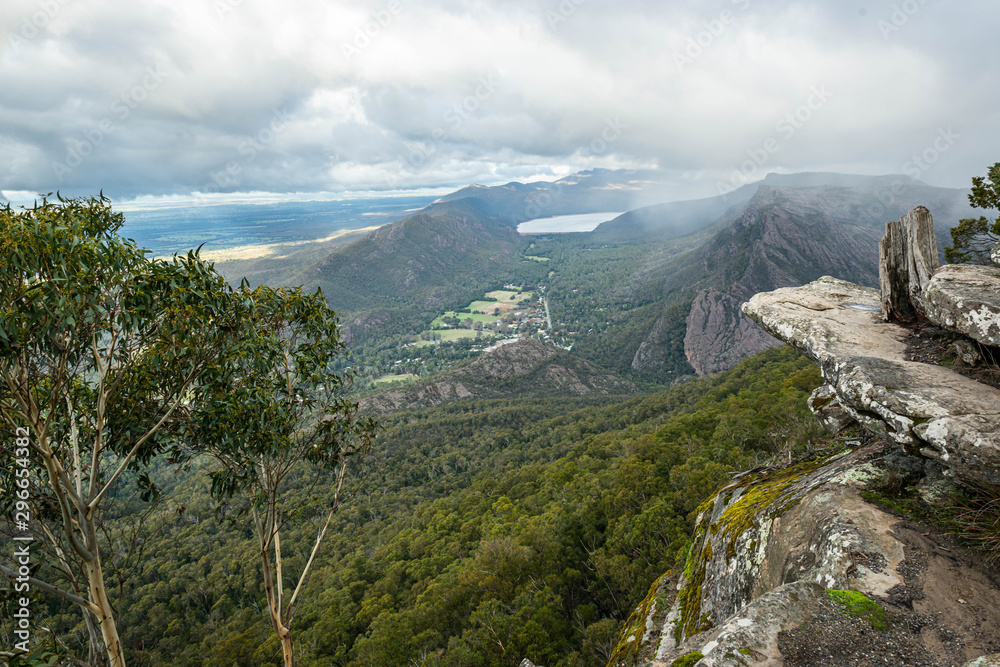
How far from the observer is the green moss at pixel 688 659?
534 centimetres

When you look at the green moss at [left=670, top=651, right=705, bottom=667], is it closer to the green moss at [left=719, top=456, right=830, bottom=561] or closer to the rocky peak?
the green moss at [left=719, top=456, right=830, bottom=561]

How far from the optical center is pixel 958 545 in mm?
6512

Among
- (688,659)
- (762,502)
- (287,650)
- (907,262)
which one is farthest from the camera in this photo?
(907,262)

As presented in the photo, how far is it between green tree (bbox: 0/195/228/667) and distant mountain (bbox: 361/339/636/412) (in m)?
120

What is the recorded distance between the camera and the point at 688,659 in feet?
17.8

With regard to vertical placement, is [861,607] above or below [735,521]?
above

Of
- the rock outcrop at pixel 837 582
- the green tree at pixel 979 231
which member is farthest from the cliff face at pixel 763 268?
the rock outcrop at pixel 837 582

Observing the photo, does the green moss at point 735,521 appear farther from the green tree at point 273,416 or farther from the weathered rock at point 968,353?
the green tree at point 273,416

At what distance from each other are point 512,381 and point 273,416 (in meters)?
141

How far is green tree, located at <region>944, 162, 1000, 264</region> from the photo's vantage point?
17469mm

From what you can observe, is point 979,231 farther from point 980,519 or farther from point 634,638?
point 634,638

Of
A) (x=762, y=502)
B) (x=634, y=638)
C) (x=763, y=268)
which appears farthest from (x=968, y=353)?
(x=763, y=268)

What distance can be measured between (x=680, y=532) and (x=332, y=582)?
38.4 m

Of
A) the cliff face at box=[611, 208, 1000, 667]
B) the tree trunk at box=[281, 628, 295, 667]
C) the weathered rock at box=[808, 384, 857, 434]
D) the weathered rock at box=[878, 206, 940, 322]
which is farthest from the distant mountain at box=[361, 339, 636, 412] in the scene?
the weathered rock at box=[878, 206, 940, 322]
